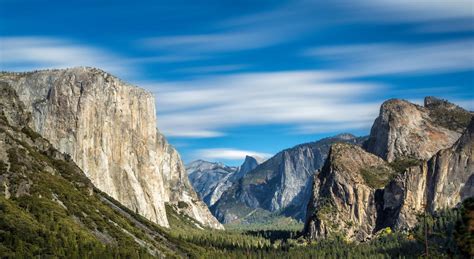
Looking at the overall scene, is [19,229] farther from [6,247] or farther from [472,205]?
[472,205]

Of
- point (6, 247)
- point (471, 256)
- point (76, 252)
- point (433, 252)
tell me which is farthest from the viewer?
point (76, 252)

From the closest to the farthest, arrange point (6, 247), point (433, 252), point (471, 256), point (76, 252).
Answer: point (433, 252), point (471, 256), point (6, 247), point (76, 252)

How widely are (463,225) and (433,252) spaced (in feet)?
69.6

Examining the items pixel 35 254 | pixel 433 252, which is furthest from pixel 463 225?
pixel 35 254

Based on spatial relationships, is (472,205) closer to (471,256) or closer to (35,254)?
(471,256)

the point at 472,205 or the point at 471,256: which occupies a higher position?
the point at 472,205

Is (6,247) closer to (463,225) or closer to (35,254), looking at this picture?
(35,254)

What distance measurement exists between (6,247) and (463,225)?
398ft

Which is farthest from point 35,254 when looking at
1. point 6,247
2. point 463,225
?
point 463,225

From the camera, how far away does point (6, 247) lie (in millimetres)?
186125

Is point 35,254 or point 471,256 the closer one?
point 471,256

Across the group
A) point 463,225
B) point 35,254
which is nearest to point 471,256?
point 463,225

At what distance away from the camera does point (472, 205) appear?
115m

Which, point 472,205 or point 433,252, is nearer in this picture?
point 433,252
